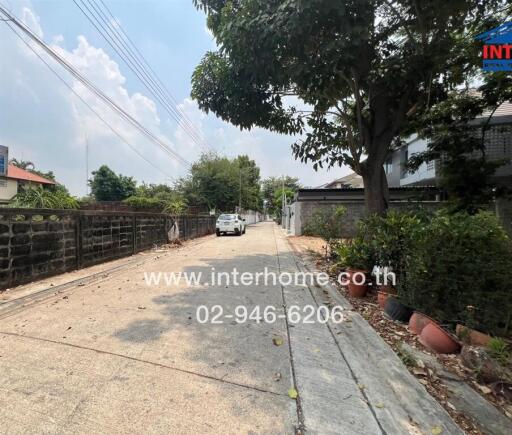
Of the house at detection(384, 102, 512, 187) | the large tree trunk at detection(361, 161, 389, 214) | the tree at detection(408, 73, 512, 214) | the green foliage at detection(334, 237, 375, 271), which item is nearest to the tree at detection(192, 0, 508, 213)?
the large tree trunk at detection(361, 161, 389, 214)

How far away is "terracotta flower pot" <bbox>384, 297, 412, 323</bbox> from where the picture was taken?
3850mm

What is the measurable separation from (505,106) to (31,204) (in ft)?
61.2

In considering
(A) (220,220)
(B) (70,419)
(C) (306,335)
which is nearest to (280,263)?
(C) (306,335)

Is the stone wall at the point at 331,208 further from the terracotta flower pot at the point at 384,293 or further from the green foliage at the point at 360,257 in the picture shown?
the terracotta flower pot at the point at 384,293

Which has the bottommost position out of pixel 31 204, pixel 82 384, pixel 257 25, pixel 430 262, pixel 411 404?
pixel 411 404

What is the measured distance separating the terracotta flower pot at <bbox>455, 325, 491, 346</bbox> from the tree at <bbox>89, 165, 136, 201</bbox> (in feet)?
143

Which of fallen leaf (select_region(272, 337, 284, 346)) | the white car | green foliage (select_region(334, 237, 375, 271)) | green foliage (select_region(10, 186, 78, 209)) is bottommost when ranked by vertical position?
fallen leaf (select_region(272, 337, 284, 346))

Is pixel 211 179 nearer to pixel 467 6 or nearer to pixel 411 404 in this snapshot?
pixel 467 6

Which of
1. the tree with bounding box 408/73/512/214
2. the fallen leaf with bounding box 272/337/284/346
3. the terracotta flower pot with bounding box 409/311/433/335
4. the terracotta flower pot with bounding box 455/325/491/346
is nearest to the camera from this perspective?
the terracotta flower pot with bounding box 455/325/491/346

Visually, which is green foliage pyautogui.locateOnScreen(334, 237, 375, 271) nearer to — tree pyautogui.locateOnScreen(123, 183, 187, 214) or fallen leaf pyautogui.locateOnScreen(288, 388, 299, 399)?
fallen leaf pyautogui.locateOnScreen(288, 388, 299, 399)

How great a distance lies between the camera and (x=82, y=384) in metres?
2.35

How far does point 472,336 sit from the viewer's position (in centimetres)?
304

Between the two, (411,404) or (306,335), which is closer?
(411,404)

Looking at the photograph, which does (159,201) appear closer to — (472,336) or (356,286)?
(356,286)
